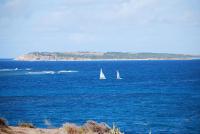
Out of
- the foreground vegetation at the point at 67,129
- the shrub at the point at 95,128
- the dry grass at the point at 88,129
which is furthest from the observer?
the shrub at the point at 95,128

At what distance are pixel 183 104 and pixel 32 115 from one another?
2230cm

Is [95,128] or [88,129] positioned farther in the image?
[95,128]

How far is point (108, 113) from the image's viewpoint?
58.0m

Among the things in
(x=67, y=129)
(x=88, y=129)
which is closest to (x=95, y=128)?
(x=88, y=129)

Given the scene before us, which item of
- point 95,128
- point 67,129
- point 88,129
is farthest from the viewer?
point 95,128

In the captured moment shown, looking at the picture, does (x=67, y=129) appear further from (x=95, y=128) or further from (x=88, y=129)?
(x=95, y=128)

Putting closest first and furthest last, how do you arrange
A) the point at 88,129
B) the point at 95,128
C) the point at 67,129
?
the point at 67,129 < the point at 88,129 < the point at 95,128

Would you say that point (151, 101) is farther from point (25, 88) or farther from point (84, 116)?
point (25, 88)

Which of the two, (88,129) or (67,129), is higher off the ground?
(67,129)

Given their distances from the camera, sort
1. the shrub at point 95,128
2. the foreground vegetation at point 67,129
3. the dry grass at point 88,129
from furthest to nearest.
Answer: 1. the shrub at point 95,128
2. the dry grass at point 88,129
3. the foreground vegetation at point 67,129

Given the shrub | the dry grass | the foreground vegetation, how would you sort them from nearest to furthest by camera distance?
the foreground vegetation < the dry grass < the shrub

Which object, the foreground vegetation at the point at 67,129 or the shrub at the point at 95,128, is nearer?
the foreground vegetation at the point at 67,129

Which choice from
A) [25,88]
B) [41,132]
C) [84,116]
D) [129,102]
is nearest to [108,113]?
[84,116]

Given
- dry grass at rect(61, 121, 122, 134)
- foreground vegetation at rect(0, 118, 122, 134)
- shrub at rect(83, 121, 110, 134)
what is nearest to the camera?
foreground vegetation at rect(0, 118, 122, 134)
